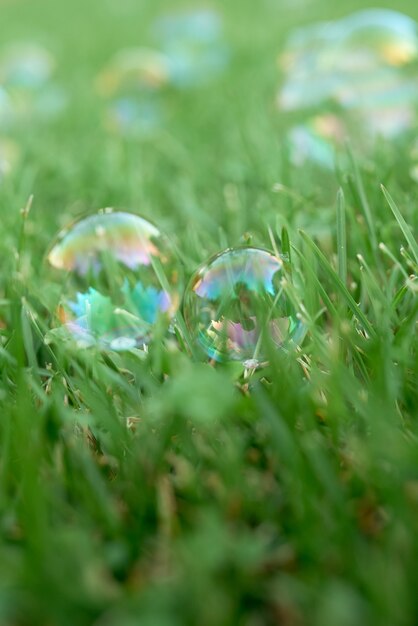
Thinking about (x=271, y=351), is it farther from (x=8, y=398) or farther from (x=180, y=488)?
(x=8, y=398)

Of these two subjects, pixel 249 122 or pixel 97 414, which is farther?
pixel 249 122

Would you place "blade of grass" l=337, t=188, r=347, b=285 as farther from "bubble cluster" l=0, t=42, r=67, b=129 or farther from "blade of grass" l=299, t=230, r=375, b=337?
"bubble cluster" l=0, t=42, r=67, b=129

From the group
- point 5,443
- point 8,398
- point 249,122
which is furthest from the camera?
point 249,122

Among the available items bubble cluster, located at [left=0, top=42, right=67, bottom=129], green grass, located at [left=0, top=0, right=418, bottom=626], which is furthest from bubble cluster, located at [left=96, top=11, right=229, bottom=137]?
green grass, located at [left=0, top=0, right=418, bottom=626]

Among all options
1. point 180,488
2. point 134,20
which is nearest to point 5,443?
point 180,488

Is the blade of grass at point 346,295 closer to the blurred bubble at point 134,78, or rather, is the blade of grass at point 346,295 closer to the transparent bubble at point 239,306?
the transparent bubble at point 239,306

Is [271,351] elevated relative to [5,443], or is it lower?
elevated
